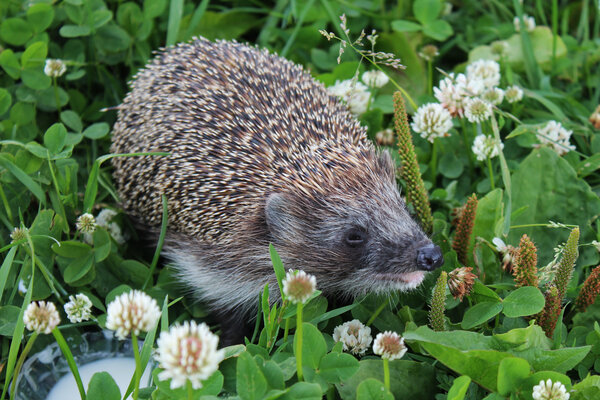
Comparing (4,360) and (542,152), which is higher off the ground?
→ (542,152)

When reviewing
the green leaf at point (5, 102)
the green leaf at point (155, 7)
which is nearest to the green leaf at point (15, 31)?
the green leaf at point (5, 102)

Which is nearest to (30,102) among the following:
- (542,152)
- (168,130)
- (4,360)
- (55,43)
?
(55,43)

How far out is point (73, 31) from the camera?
4.82 m

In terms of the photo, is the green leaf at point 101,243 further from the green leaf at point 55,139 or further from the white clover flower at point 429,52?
the white clover flower at point 429,52

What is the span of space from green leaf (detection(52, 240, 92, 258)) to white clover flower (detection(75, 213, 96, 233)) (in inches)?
3.5

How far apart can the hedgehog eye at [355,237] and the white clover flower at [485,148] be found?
3.54ft

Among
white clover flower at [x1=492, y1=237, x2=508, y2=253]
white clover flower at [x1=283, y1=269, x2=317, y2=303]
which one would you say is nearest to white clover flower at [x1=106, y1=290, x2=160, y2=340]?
white clover flower at [x1=283, y1=269, x2=317, y2=303]

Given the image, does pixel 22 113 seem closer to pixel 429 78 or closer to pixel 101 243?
pixel 101 243

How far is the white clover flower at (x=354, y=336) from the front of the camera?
3.28 meters

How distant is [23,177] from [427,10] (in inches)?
126

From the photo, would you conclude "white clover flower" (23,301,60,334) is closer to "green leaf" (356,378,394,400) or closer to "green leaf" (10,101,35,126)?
"green leaf" (356,378,394,400)

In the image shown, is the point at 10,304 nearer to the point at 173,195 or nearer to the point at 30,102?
the point at 173,195

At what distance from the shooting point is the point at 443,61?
5.64 meters

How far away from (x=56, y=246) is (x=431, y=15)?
3.27 m
